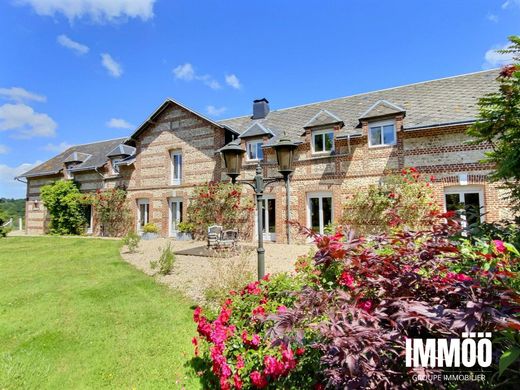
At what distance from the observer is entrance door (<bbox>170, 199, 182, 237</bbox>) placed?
15883 mm

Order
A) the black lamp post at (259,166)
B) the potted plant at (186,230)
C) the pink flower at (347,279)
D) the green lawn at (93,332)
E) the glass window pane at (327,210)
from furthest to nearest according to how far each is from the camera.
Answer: the potted plant at (186,230), the glass window pane at (327,210), the black lamp post at (259,166), the green lawn at (93,332), the pink flower at (347,279)

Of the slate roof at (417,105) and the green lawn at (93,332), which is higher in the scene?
the slate roof at (417,105)

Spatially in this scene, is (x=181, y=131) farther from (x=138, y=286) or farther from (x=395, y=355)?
(x=395, y=355)

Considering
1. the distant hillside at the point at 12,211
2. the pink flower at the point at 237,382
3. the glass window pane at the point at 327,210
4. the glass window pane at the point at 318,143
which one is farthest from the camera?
the distant hillside at the point at 12,211

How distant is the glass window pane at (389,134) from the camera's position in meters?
11.0

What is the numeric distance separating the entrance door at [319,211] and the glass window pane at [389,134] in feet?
9.98

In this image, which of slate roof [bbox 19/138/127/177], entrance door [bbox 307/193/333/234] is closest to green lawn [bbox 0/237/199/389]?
entrance door [bbox 307/193/333/234]

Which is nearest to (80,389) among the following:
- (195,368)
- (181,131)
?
(195,368)

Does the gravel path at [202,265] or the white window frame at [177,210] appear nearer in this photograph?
the gravel path at [202,265]

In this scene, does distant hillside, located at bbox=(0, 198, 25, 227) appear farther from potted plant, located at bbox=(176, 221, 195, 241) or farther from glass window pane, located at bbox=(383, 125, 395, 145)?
glass window pane, located at bbox=(383, 125, 395, 145)

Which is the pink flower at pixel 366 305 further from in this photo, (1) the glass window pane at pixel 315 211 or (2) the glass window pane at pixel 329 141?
(2) the glass window pane at pixel 329 141

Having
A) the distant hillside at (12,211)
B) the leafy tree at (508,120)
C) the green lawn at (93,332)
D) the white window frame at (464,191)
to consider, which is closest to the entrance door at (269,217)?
the white window frame at (464,191)

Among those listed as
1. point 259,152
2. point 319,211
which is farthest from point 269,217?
point 259,152

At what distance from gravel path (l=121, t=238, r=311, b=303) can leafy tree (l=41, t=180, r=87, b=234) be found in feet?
29.7
